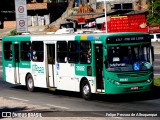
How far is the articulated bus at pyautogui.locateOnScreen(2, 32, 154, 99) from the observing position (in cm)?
1933

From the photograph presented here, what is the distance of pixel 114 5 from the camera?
8325 centimetres

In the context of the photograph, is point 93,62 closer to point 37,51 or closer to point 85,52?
point 85,52

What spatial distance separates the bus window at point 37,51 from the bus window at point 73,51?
2350 millimetres

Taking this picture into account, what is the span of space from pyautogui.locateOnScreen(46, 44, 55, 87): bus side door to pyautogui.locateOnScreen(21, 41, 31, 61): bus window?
74.0 inches

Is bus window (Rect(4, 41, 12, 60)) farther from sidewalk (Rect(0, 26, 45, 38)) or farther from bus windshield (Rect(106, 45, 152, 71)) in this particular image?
sidewalk (Rect(0, 26, 45, 38))

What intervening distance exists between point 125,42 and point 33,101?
A: 172 inches

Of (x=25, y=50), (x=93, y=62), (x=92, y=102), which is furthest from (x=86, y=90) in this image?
(x=25, y=50)

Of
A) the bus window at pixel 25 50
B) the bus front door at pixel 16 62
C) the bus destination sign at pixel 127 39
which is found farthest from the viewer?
the bus front door at pixel 16 62

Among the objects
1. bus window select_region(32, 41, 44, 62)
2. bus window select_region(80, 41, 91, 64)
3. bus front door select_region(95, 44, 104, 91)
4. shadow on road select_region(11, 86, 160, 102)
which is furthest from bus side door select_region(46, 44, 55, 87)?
bus front door select_region(95, 44, 104, 91)

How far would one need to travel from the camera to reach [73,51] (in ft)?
69.9

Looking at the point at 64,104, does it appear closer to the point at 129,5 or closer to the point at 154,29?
the point at 154,29

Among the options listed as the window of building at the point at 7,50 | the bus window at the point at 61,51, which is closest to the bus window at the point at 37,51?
the bus window at the point at 61,51

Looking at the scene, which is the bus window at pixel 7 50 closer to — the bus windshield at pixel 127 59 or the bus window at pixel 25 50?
the bus window at pixel 25 50

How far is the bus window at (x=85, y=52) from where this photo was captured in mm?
20281
